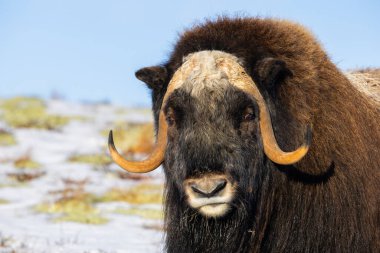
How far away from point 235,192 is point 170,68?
3.56ft

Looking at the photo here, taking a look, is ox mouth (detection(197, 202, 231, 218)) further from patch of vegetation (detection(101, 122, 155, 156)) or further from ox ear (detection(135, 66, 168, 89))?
patch of vegetation (detection(101, 122, 155, 156))

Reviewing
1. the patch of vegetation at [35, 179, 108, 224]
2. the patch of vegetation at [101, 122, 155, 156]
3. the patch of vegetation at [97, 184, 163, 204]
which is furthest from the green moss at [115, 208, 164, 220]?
the patch of vegetation at [101, 122, 155, 156]

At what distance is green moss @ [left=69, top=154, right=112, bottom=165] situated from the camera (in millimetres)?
15087

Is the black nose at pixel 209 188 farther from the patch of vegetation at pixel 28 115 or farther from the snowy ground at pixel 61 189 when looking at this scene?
the patch of vegetation at pixel 28 115

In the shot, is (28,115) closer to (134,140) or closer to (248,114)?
(134,140)

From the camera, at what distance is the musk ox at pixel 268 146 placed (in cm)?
361

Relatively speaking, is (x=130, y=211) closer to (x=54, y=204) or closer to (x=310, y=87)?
(x=54, y=204)

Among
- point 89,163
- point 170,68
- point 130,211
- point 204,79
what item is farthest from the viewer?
point 89,163

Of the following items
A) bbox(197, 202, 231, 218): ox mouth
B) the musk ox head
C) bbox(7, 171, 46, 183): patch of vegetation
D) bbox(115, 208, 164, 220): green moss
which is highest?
the musk ox head

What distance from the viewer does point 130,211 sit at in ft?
31.8

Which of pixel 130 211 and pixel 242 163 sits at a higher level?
pixel 242 163

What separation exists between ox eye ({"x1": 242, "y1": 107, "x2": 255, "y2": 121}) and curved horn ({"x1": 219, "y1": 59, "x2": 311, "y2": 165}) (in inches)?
2.0

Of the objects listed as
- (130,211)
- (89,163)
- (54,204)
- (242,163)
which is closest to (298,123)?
(242,163)

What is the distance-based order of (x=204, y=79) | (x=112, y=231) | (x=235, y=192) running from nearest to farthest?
(x=235, y=192) < (x=204, y=79) < (x=112, y=231)
